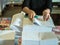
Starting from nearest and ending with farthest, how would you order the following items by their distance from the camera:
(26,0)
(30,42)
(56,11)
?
(30,42)
(26,0)
(56,11)

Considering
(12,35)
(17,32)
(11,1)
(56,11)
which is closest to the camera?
(12,35)

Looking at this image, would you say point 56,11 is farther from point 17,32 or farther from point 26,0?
point 17,32

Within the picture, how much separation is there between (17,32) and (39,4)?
0.68 m

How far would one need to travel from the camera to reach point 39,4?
1665 mm

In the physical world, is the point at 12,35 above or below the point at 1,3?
below

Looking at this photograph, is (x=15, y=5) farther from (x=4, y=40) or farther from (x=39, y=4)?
(x=4, y=40)

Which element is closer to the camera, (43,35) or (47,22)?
(43,35)

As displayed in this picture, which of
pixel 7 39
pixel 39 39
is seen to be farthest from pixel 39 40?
pixel 7 39

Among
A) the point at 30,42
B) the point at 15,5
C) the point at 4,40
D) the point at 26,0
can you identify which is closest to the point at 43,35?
the point at 30,42

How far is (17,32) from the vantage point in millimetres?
1073

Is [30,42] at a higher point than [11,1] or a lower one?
lower

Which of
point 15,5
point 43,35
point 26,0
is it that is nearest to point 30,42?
point 43,35

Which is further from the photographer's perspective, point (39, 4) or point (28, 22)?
point (39, 4)

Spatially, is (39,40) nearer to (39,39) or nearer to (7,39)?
(39,39)
